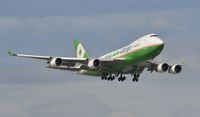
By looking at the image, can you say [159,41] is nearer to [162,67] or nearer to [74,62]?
[162,67]

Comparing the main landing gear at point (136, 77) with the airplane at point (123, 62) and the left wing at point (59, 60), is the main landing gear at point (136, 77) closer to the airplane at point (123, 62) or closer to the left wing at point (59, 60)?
the airplane at point (123, 62)

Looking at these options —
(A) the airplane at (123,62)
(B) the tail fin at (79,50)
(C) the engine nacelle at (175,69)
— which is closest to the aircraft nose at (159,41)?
(A) the airplane at (123,62)

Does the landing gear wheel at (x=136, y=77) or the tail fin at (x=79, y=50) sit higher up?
the tail fin at (x=79, y=50)

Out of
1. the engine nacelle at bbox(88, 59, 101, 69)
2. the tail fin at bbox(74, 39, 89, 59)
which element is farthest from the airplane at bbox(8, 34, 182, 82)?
the tail fin at bbox(74, 39, 89, 59)

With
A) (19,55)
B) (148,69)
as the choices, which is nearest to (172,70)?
(148,69)

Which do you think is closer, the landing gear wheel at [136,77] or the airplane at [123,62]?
the airplane at [123,62]

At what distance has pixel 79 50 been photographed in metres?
166

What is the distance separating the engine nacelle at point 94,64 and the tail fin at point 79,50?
2103 centimetres

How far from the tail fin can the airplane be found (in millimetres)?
14299

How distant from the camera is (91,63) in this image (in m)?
141

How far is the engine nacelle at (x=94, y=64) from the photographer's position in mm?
140375

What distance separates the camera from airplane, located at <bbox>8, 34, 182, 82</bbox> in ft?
449

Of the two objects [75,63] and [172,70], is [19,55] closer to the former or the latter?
[75,63]

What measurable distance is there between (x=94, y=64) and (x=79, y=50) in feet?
83.8
